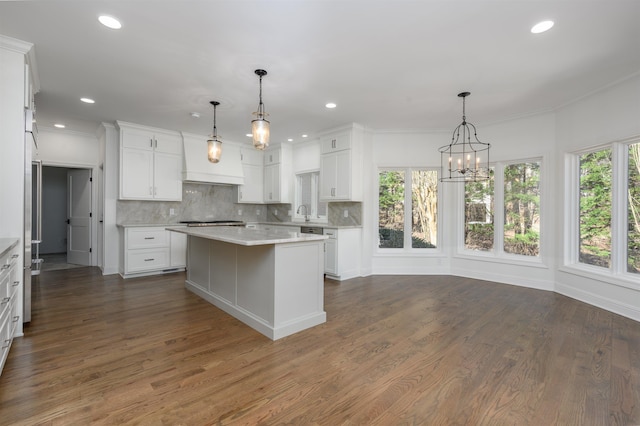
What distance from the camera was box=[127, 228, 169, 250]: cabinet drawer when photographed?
5033 mm

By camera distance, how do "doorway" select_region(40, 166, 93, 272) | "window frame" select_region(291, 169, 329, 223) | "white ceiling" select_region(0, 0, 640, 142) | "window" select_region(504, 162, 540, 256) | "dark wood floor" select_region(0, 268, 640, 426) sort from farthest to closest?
"window frame" select_region(291, 169, 329, 223)
"doorway" select_region(40, 166, 93, 272)
"window" select_region(504, 162, 540, 256)
"white ceiling" select_region(0, 0, 640, 142)
"dark wood floor" select_region(0, 268, 640, 426)

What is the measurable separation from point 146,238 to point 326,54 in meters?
4.28

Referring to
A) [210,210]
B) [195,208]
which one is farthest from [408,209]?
[195,208]

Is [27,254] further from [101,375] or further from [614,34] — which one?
[614,34]

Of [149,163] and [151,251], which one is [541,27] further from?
[151,251]

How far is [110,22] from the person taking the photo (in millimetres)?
2416

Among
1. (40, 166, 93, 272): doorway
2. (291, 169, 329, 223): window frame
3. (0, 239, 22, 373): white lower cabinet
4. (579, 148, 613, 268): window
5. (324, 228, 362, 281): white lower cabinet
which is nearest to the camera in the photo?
(0, 239, 22, 373): white lower cabinet

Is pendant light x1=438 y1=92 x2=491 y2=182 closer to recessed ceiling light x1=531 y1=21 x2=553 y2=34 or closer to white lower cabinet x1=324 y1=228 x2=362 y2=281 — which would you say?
white lower cabinet x1=324 y1=228 x2=362 y2=281

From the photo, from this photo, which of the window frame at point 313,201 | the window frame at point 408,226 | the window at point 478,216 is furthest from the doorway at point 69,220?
the window at point 478,216

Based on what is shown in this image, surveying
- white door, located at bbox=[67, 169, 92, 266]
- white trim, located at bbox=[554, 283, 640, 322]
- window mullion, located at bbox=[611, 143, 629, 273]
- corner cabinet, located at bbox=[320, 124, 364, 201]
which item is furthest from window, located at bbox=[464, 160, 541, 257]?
white door, located at bbox=[67, 169, 92, 266]

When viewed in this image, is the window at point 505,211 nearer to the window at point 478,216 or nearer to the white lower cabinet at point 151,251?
the window at point 478,216

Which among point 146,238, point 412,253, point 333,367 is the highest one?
point 146,238

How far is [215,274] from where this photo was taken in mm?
3723

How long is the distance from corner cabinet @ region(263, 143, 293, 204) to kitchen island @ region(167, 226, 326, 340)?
3.22 m
